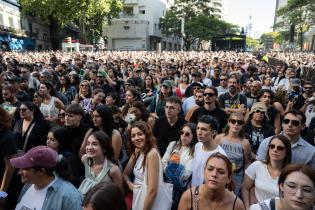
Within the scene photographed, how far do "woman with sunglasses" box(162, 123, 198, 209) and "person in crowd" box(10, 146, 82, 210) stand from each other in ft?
3.64

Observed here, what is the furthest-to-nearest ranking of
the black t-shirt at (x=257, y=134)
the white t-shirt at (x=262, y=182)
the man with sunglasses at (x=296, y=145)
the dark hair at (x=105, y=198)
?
the black t-shirt at (x=257, y=134)
the man with sunglasses at (x=296, y=145)
the white t-shirt at (x=262, y=182)
the dark hair at (x=105, y=198)

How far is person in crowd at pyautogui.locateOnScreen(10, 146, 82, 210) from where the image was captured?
2.52 metres

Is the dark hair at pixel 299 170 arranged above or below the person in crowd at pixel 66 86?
above

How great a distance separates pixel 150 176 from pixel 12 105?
3519 mm

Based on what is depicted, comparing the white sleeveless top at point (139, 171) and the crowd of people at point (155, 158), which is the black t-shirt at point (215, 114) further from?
the white sleeveless top at point (139, 171)

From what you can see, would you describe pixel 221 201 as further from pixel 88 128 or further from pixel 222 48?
pixel 222 48

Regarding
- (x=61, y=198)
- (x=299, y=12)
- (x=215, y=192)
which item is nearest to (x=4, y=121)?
(x=61, y=198)

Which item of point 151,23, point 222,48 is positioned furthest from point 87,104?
point 151,23

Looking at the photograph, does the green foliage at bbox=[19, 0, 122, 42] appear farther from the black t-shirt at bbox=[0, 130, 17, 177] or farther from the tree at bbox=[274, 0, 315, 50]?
the black t-shirt at bbox=[0, 130, 17, 177]

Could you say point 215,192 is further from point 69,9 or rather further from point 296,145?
point 69,9

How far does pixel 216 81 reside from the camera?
31.2 ft

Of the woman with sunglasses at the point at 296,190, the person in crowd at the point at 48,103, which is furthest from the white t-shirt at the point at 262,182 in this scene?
the person in crowd at the point at 48,103

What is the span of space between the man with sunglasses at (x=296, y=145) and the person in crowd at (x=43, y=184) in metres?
2.02

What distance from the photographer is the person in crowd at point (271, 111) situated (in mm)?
5172
